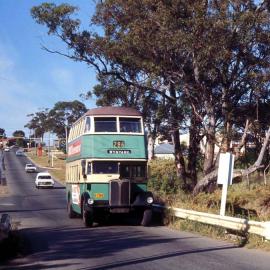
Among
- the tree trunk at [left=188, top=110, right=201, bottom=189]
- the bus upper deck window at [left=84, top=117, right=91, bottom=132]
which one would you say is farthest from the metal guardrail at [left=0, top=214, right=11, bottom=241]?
the tree trunk at [left=188, top=110, right=201, bottom=189]

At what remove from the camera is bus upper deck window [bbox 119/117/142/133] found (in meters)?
21.3

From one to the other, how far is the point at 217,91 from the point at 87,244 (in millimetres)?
12837

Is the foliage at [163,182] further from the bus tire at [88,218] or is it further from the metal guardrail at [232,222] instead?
the metal guardrail at [232,222]

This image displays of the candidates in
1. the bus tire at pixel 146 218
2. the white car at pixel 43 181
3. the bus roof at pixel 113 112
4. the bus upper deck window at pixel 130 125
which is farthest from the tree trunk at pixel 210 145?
Answer: the white car at pixel 43 181

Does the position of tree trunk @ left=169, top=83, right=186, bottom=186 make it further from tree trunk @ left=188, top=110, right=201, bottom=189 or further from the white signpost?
the white signpost

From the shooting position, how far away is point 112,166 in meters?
20.8

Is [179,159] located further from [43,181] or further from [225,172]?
[43,181]

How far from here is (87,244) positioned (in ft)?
49.4

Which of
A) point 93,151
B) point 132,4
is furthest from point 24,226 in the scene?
point 132,4

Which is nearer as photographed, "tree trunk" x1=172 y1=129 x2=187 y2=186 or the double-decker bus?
the double-decker bus

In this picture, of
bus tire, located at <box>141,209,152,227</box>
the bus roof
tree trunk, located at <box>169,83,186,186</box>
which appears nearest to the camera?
bus tire, located at <box>141,209,152,227</box>

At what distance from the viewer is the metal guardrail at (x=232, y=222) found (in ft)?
44.8

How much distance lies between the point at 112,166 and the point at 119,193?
3.54 ft

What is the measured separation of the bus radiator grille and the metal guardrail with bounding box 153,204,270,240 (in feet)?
6.71
